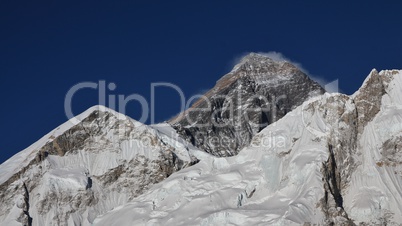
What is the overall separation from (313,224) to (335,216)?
4386 mm

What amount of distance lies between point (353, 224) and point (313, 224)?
7.02 meters

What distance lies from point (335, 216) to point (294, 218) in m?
6.96

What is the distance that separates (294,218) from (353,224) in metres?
9.95

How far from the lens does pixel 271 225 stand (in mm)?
197000

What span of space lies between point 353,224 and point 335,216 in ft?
10.6

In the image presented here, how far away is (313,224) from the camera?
196625mm

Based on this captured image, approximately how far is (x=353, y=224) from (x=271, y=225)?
1367cm

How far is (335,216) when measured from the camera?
198500 millimetres

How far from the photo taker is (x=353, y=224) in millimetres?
198500
